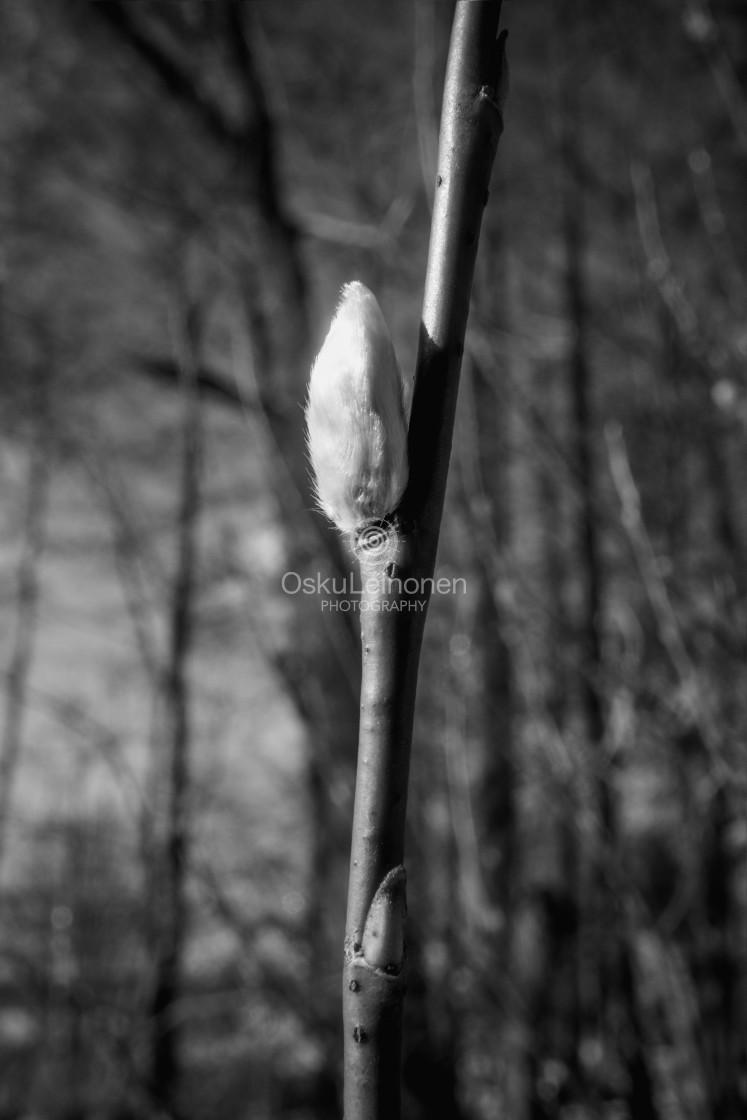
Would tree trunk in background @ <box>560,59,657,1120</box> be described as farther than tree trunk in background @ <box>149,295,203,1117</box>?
No

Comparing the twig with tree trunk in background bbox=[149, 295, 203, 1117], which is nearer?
the twig

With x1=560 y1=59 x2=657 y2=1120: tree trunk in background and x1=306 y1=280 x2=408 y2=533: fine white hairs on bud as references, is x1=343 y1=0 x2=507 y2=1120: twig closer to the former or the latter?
x1=306 y1=280 x2=408 y2=533: fine white hairs on bud

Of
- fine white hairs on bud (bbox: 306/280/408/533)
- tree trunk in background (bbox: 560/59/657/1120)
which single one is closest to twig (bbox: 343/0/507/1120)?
fine white hairs on bud (bbox: 306/280/408/533)

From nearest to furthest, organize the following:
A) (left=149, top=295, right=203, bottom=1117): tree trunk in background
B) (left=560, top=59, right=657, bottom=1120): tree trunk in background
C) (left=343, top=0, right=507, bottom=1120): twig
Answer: (left=343, top=0, right=507, bottom=1120): twig
(left=560, top=59, right=657, bottom=1120): tree trunk in background
(left=149, top=295, right=203, bottom=1117): tree trunk in background

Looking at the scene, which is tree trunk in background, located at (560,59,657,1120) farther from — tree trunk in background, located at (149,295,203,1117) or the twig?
the twig

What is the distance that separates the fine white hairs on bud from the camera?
1.64ft

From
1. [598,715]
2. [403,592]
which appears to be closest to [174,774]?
[598,715]

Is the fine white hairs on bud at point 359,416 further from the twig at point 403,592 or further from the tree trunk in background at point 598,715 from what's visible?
the tree trunk in background at point 598,715

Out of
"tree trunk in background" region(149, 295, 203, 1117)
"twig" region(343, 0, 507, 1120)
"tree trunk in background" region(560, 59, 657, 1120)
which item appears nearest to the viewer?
"twig" region(343, 0, 507, 1120)

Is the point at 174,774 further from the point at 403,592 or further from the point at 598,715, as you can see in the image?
the point at 403,592

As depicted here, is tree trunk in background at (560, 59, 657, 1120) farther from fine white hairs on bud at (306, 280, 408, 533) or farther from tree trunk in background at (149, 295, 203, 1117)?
fine white hairs on bud at (306, 280, 408, 533)

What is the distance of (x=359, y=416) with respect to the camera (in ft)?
1.66

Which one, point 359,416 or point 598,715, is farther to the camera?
point 598,715

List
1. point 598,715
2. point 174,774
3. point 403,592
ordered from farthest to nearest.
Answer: point 598,715 < point 174,774 < point 403,592
